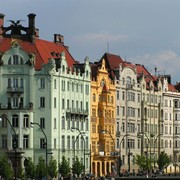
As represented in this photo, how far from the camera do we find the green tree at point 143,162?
162250 mm

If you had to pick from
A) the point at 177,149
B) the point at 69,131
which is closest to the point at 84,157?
the point at 69,131

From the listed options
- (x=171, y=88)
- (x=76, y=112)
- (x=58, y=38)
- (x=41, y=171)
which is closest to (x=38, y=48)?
(x=76, y=112)

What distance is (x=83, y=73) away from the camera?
150 m

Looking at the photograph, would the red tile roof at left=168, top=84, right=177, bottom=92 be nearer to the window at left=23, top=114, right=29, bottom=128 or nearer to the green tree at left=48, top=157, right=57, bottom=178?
the window at left=23, top=114, right=29, bottom=128

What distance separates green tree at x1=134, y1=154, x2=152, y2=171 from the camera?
532 ft

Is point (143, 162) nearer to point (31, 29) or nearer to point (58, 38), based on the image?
point (58, 38)

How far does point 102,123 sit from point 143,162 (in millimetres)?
11627

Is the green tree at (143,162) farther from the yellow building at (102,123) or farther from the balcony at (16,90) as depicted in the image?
the balcony at (16,90)

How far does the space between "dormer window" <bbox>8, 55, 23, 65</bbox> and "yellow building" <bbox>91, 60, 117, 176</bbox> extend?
→ 18.3 metres

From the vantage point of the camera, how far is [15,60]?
140 metres

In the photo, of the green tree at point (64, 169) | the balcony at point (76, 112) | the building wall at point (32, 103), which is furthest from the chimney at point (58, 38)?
the green tree at point (64, 169)

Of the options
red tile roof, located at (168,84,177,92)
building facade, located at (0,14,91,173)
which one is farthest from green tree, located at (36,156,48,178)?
red tile roof, located at (168,84,177,92)

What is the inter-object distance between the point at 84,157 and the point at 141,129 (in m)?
31.5

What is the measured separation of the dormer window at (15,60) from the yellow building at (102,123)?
18.3 meters
